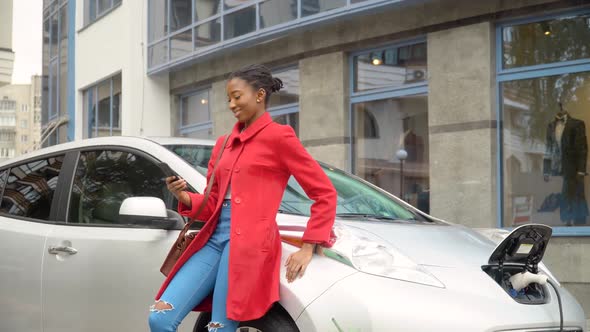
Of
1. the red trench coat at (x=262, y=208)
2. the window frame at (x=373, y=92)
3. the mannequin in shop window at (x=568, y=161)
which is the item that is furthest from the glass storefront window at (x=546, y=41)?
the red trench coat at (x=262, y=208)

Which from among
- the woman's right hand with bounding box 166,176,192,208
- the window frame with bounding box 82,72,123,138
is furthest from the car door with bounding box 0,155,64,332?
the window frame with bounding box 82,72,123,138

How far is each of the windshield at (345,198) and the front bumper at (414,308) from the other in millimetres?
792

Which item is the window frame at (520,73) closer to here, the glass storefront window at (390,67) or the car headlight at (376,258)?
the glass storefront window at (390,67)

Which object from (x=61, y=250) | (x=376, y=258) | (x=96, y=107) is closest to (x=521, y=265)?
(x=376, y=258)

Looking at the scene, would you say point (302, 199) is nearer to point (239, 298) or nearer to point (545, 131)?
point (239, 298)

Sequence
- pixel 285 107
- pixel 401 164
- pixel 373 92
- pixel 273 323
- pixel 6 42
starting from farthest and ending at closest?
pixel 6 42 → pixel 285 107 → pixel 373 92 → pixel 401 164 → pixel 273 323

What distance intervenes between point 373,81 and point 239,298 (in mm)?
8824

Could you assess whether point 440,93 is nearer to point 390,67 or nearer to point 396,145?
point 390,67

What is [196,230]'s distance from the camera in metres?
3.88

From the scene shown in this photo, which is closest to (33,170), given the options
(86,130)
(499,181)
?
(499,181)

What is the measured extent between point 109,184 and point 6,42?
1487 cm

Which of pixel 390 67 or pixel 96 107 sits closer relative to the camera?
pixel 390 67

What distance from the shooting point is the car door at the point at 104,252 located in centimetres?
412

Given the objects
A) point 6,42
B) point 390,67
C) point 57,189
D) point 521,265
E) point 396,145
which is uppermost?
point 6,42
